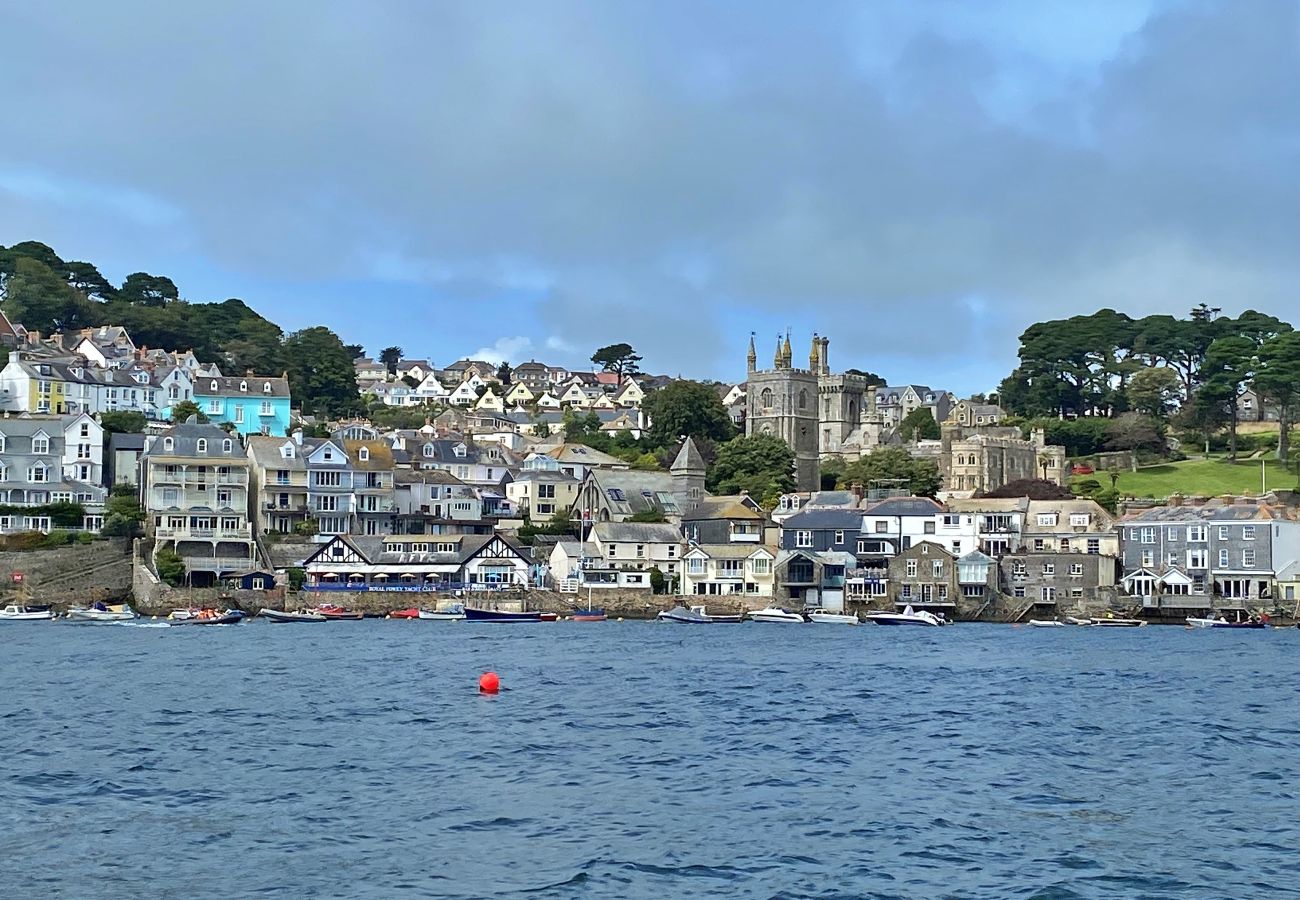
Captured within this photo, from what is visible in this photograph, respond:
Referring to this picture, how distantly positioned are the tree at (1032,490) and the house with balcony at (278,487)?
45.1 meters

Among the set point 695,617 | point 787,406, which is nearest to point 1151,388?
point 787,406

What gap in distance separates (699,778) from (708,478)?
298ft

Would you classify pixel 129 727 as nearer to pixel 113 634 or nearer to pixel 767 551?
pixel 113 634

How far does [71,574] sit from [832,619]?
40.8 m

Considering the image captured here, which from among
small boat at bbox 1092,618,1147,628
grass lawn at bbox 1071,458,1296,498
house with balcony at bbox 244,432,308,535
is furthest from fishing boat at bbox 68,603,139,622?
grass lawn at bbox 1071,458,1296,498

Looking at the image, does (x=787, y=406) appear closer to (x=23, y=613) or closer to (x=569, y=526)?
(x=569, y=526)

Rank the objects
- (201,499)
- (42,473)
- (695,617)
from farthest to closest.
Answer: (42,473) < (201,499) < (695,617)

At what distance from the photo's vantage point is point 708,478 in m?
Result: 126

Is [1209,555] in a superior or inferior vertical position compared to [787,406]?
inferior

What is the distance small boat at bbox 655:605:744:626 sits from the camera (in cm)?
9075

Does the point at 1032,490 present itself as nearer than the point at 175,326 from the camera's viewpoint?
Yes

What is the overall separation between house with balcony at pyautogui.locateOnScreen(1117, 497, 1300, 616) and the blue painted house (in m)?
62.5

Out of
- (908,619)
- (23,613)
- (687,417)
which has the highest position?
(687,417)

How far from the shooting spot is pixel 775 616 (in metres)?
92.7
